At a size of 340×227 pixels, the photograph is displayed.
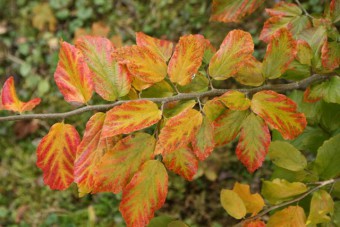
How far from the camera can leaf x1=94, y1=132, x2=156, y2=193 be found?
83 cm

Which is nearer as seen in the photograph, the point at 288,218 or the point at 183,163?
the point at 183,163

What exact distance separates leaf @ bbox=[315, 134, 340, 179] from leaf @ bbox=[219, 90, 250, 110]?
12.4 inches

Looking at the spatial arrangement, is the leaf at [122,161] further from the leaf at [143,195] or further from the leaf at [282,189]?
the leaf at [282,189]

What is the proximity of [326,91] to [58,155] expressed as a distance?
25.5 inches

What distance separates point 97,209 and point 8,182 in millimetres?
579

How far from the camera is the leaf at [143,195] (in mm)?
840

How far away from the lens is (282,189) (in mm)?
1074

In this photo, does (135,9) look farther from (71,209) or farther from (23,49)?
(71,209)

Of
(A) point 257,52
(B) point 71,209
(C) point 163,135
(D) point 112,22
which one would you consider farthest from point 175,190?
(C) point 163,135

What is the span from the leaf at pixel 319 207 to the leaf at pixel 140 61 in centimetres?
49

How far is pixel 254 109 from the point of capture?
2.91 feet

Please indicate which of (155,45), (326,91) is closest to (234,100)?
(155,45)

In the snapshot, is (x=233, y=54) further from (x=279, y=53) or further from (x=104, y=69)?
(x=104, y=69)

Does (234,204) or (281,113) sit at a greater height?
(281,113)
